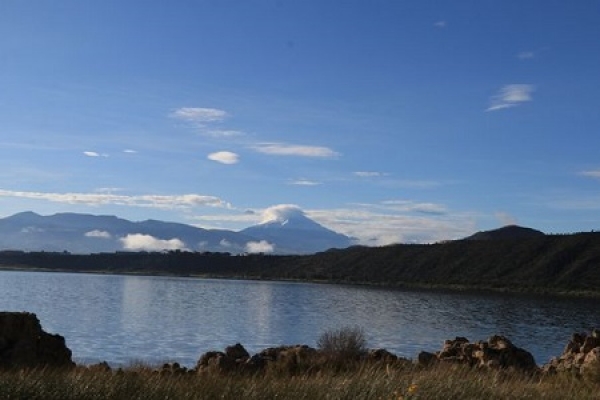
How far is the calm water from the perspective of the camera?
118 ft

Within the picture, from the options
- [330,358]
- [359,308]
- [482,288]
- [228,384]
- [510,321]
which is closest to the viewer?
[228,384]

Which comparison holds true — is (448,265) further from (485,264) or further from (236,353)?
(236,353)

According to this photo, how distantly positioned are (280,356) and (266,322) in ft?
95.3

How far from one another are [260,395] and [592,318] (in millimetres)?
55998

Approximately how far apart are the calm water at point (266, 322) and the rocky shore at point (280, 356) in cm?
744

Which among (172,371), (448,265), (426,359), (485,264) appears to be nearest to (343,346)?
(426,359)

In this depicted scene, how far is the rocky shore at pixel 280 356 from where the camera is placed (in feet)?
60.0

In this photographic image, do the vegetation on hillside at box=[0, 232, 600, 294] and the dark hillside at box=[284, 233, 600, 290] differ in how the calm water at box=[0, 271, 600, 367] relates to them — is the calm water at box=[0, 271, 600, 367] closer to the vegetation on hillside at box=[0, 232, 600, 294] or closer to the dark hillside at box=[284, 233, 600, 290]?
the vegetation on hillside at box=[0, 232, 600, 294]

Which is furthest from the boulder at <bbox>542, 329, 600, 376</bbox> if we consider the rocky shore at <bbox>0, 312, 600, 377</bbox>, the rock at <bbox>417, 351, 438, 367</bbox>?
the rock at <bbox>417, 351, 438, 367</bbox>

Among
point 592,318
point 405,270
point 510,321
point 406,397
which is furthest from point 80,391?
point 405,270

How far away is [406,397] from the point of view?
9.07 metres

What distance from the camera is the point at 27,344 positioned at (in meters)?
18.9

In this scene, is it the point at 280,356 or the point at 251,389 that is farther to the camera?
the point at 280,356

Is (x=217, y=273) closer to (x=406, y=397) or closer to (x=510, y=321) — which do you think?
(x=510, y=321)
